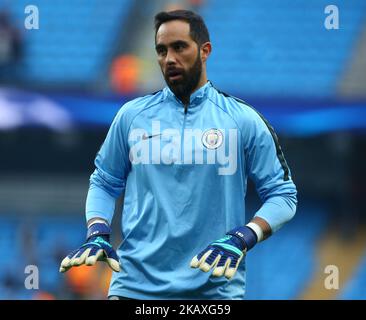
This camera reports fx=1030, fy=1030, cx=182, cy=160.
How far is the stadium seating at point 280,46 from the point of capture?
53.2ft

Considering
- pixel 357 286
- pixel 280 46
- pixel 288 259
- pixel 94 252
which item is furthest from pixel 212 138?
pixel 280 46

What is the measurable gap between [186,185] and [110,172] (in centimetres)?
44

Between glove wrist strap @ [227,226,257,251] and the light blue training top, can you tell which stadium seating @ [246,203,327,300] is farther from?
glove wrist strap @ [227,226,257,251]

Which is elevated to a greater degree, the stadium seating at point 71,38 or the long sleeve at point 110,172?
the stadium seating at point 71,38

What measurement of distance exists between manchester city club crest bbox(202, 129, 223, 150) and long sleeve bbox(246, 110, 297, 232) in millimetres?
143

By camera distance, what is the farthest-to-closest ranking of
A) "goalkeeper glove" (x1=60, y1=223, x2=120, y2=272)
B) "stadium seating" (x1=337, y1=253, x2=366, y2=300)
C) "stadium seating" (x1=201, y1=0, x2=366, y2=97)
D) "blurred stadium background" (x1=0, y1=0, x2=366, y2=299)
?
"stadium seating" (x1=201, y1=0, x2=366, y2=97) → "blurred stadium background" (x1=0, y1=0, x2=366, y2=299) → "stadium seating" (x1=337, y1=253, x2=366, y2=300) → "goalkeeper glove" (x1=60, y1=223, x2=120, y2=272)

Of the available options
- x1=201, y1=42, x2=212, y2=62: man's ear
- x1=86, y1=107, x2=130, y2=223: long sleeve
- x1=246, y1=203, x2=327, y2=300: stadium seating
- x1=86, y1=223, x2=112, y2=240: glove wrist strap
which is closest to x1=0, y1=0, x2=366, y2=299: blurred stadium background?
x1=246, y1=203, x2=327, y2=300: stadium seating

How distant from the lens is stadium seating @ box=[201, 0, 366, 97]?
16.2 metres

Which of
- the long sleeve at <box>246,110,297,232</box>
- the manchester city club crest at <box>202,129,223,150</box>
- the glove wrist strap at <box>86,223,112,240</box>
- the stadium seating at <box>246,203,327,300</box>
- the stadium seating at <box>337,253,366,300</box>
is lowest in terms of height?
the stadium seating at <box>337,253,366,300</box>

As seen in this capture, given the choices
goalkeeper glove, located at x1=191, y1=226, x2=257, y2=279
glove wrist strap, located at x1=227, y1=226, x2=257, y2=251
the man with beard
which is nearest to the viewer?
goalkeeper glove, located at x1=191, y1=226, x2=257, y2=279

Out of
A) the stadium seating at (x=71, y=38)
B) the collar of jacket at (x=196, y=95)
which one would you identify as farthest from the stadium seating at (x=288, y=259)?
the collar of jacket at (x=196, y=95)

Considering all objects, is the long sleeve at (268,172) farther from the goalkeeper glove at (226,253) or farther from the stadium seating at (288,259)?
the stadium seating at (288,259)

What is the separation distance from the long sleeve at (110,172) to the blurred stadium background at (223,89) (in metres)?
9.31

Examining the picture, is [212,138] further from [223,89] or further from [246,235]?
[223,89]
